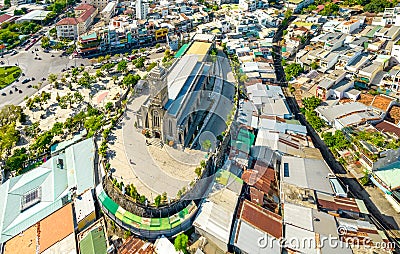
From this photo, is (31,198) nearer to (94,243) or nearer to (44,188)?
(44,188)

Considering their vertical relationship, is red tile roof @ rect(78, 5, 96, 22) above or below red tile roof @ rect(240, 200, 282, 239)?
above

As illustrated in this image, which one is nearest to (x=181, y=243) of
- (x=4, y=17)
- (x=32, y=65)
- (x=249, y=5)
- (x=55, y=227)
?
(x=55, y=227)

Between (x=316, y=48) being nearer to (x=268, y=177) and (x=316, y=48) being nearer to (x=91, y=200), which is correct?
(x=268, y=177)

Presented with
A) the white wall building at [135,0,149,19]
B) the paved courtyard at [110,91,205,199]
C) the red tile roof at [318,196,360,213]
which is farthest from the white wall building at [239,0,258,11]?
the red tile roof at [318,196,360,213]

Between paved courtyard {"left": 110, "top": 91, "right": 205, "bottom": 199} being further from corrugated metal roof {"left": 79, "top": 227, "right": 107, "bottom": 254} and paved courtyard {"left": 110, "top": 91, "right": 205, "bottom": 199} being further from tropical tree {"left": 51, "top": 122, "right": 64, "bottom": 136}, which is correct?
tropical tree {"left": 51, "top": 122, "right": 64, "bottom": 136}

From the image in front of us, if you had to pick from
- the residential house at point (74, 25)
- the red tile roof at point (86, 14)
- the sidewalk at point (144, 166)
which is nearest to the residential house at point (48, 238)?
the sidewalk at point (144, 166)

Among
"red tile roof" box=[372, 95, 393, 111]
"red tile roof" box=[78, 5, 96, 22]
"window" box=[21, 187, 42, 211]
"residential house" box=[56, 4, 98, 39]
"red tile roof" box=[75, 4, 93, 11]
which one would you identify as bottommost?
"window" box=[21, 187, 42, 211]
